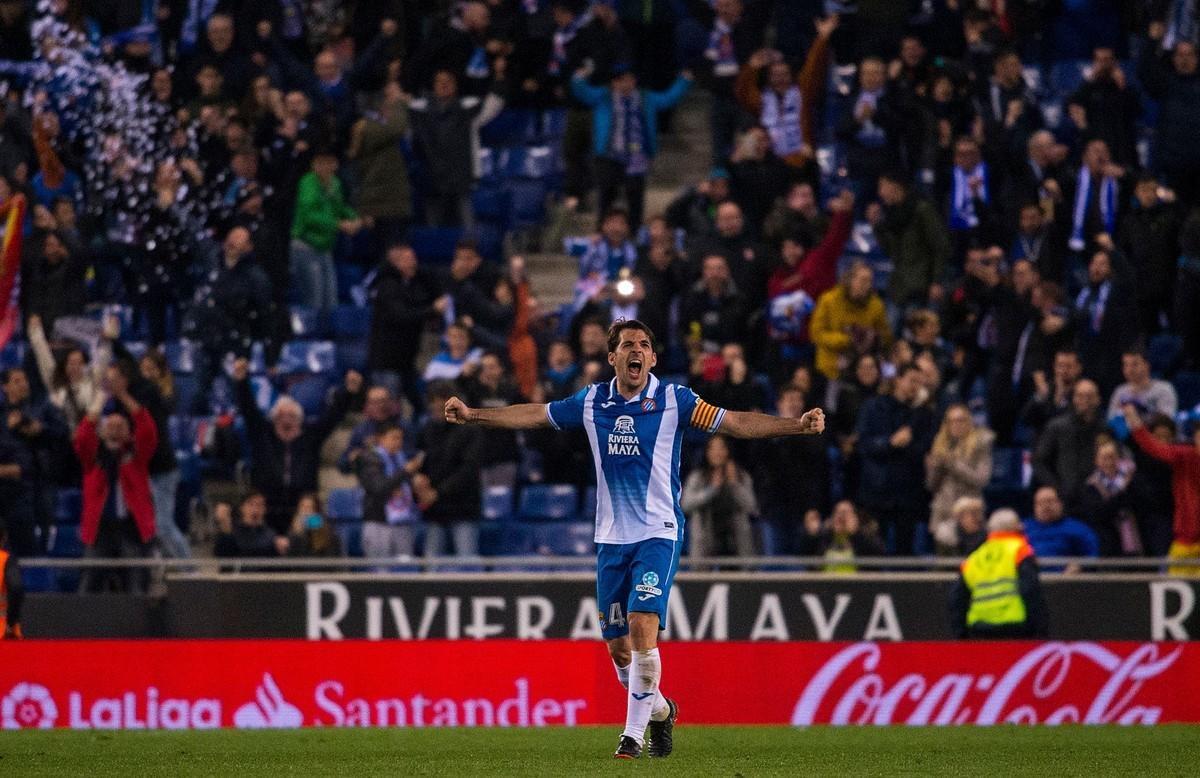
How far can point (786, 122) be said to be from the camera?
820 inches

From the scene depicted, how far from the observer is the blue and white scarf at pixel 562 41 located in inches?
874

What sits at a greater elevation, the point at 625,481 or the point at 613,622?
the point at 625,481

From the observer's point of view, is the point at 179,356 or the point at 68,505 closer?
the point at 68,505

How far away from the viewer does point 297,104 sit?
20969 mm

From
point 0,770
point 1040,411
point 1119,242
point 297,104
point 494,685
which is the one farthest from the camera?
point 297,104

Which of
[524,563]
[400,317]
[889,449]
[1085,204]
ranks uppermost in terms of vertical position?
[1085,204]

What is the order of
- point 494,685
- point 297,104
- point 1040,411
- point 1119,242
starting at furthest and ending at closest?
1. point 297,104
2. point 1119,242
3. point 1040,411
4. point 494,685

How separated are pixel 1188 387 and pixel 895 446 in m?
3.27

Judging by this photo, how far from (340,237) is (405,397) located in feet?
8.11

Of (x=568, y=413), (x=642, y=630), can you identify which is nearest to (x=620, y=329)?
(x=568, y=413)

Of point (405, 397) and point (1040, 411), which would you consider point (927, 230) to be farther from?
point (405, 397)

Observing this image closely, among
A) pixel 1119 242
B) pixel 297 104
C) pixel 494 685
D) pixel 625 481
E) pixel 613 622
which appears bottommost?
pixel 494 685

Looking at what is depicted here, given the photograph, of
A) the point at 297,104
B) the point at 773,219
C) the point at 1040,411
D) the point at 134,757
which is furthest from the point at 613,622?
the point at 297,104

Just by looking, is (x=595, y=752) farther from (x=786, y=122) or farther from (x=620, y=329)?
(x=786, y=122)
